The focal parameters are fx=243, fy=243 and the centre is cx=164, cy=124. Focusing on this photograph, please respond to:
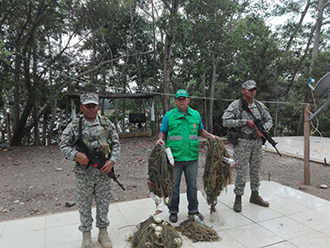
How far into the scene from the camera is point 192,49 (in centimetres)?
863

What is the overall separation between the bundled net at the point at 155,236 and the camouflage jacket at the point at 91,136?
77cm

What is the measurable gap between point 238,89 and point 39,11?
9303 mm

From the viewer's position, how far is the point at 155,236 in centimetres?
232

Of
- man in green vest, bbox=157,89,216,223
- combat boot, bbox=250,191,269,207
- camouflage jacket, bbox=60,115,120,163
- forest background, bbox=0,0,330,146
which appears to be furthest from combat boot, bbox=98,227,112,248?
forest background, bbox=0,0,330,146

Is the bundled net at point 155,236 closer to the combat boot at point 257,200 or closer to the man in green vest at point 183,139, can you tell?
the man in green vest at point 183,139

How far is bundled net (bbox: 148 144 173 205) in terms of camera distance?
254 cm

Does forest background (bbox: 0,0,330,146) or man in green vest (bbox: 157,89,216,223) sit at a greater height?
forest background (bbox: 0,0,330,146)

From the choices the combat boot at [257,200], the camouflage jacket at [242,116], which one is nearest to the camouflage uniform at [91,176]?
the camouflage jacket at [242,116]

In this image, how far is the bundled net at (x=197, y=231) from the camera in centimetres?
251

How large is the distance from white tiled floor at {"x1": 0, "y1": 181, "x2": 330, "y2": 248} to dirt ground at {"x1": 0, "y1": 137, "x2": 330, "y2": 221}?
0.58 meters

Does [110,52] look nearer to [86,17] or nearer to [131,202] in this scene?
[86,17]

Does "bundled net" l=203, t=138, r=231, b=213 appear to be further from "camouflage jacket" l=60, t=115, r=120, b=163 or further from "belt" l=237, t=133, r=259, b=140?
"camouflage jacket" l=60, t=115, r=120, b=163

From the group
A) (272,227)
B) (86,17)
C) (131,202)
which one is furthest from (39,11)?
(272,227)

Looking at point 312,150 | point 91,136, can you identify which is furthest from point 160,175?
point 312,150
